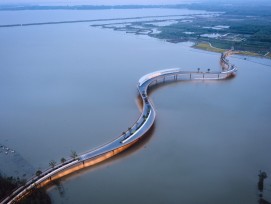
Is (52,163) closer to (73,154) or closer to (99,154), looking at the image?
(73,154)

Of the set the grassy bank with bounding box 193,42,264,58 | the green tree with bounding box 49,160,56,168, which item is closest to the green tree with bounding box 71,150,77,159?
the green tree with bounding box 49,160,56,168

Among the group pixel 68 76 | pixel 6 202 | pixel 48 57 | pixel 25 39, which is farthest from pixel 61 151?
pixel 25 39

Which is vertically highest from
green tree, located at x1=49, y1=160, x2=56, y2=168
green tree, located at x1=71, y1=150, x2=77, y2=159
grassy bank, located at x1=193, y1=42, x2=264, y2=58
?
grassy bank, located at x1=193, y1=42, x2=264, y2=58

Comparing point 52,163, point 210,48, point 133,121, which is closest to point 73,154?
point 52,163

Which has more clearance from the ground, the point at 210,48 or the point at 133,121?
the point at 210,48

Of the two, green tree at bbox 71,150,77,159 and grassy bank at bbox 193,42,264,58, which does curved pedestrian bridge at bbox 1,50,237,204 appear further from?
grassy bank at bbox 193,42,264,58

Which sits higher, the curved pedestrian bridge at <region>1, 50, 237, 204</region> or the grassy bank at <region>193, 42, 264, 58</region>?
the grassy bank at <region>193, 42, 264, 58</region>


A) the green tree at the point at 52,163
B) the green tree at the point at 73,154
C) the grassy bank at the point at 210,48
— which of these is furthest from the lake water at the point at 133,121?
the grassy bank at the point at 210,48

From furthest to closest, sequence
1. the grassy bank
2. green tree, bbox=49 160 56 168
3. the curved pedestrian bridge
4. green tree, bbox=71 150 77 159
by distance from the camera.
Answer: the grassy bank, green tree, bbox=71 150 77 159, green tree, bbox=49 160 56 168, the curved pedestrian bridge
